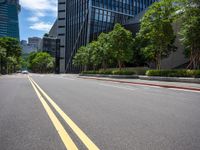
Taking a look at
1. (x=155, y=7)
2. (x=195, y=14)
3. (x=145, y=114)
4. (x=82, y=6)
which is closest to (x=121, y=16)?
A: (x=82, y=6)

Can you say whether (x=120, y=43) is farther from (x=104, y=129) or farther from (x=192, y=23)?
(x=104, y=129)

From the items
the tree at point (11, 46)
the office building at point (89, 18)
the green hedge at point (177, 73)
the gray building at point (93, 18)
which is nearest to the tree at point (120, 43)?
the green hedge at point (177, 73)

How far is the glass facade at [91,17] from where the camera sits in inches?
3063

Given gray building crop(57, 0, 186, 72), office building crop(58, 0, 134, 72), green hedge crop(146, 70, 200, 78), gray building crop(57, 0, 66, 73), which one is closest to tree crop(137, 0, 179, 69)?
green hedge crop(146, 70, 200, 78)

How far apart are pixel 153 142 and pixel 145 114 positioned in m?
2.63

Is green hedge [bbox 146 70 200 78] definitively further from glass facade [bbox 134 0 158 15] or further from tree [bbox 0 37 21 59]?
tree [bbox 0 37 21 59]

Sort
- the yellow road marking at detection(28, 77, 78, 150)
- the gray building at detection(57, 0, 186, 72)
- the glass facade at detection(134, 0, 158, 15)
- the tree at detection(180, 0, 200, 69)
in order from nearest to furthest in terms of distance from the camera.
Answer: the yellow road marking at detection(28, 77, 78, 150) → the tree at detection(180, 0, 200, 69) → the gray building at detection(57, 0, 186, 72) → the glass facade at detection(134, 0, 158, 15)

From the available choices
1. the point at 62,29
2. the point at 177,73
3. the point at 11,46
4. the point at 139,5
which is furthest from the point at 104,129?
the point at 62,29

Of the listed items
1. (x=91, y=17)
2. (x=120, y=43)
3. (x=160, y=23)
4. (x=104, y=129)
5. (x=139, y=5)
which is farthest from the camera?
(x=139, y=5)

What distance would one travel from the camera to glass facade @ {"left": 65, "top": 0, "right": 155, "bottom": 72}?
77812 millimetres

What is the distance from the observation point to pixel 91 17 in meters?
76.7

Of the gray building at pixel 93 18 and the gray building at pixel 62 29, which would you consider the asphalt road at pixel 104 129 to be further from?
the gray building at pixel 62 29

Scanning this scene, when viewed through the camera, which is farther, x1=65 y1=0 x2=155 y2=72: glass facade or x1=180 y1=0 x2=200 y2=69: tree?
x1=65 y1=0 x2=155 y2=72: glass facade

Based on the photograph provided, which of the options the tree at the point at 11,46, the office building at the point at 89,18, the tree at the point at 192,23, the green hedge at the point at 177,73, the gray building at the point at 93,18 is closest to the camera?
the green hedge at the point at 177,73
